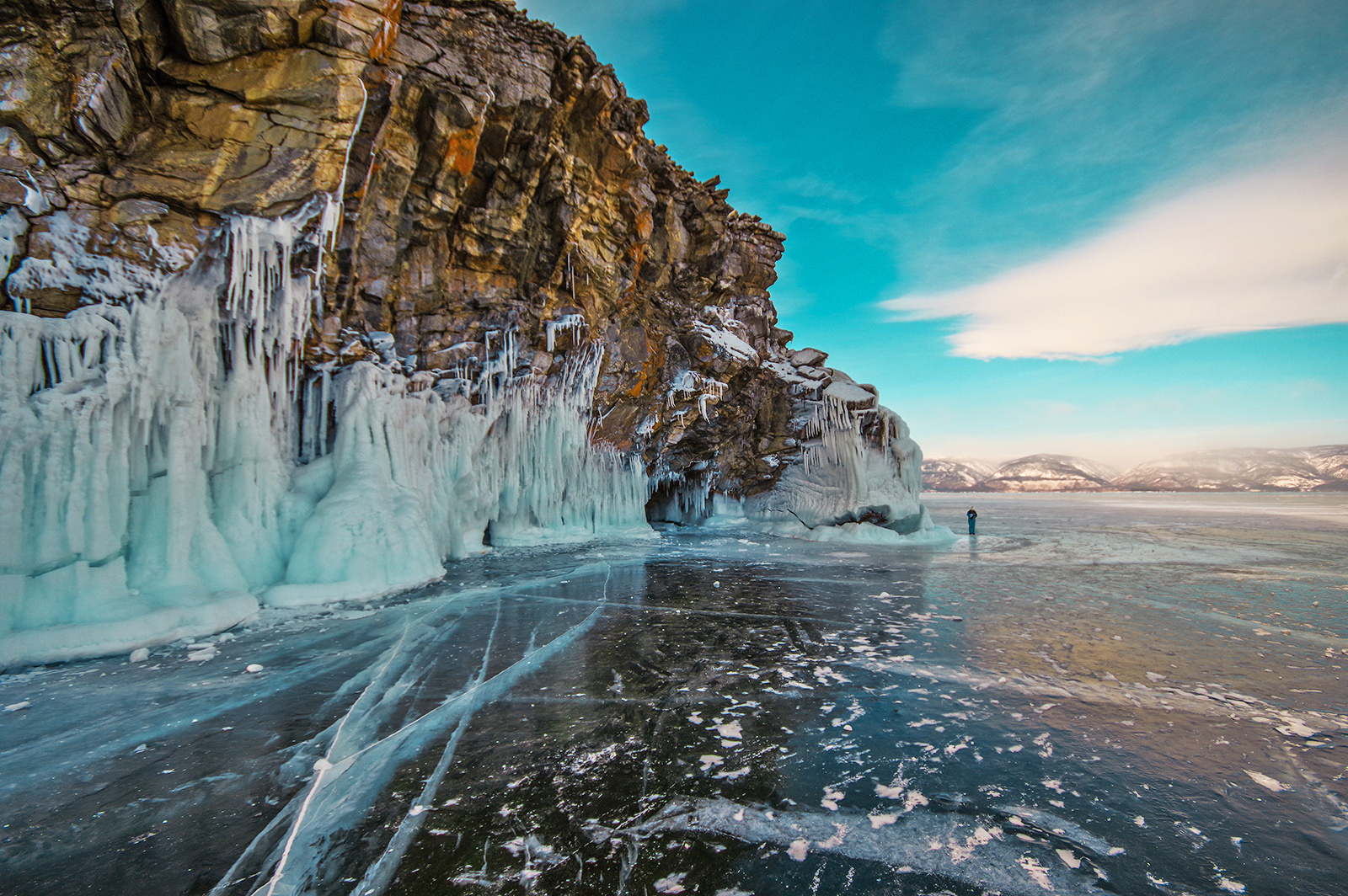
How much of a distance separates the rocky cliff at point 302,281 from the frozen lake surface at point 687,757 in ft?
7.20

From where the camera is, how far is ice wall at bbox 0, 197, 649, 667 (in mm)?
6238

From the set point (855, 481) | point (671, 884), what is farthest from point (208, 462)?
point (855, 481)

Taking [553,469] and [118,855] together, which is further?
[553,469]

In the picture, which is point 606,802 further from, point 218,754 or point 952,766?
point 218,754

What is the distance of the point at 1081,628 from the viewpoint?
737cm

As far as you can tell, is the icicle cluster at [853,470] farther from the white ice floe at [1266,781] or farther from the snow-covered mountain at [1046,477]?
the snow-covered mountain at [1046,477]

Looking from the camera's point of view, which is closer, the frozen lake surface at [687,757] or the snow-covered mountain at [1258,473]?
the frozen lake surface at [687,757]

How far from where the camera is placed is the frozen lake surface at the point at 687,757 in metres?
2.73

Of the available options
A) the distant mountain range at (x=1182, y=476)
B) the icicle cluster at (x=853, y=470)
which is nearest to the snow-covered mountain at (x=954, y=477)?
the distant mountain range at (x=1182, y=476)

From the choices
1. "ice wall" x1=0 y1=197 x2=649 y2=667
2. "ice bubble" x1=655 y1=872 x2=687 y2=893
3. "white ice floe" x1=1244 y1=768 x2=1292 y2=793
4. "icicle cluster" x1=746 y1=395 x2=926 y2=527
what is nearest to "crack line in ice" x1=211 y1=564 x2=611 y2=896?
"ice bubble" x1=655 y1=872 x2=687 y2=893

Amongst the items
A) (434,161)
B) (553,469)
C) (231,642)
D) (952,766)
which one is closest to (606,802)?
(952,766)

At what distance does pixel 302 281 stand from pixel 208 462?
129 inches

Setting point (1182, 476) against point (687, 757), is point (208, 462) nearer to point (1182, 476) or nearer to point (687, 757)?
point (687, 757)

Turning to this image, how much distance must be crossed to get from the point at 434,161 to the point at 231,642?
9.10 m
